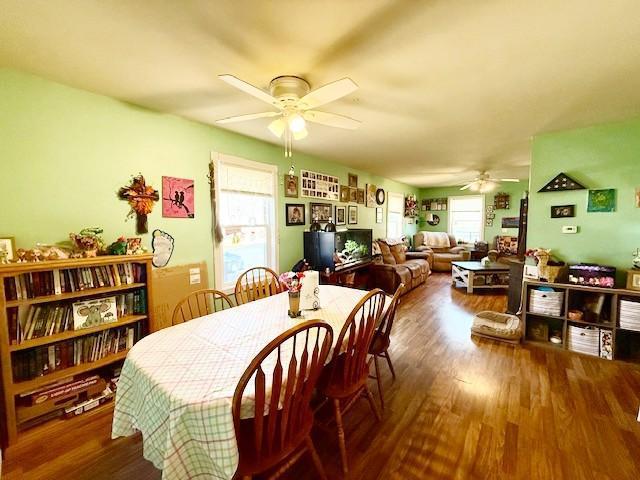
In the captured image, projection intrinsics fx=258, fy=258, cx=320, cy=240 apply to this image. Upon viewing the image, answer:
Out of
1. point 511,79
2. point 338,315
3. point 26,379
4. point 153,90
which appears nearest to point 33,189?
point 153,90

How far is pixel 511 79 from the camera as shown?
1.79 meters

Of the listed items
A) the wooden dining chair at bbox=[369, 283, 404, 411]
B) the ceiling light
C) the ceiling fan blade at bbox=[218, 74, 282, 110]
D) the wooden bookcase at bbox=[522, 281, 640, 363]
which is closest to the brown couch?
the wooden bookcase at bbox=[522, 281, 640, 363]

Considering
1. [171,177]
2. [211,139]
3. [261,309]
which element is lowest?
[261,309]

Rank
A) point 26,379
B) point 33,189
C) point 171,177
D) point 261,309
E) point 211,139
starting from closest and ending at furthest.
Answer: point 26,379, point 33,189, point 261,309, point 171,177, point 211,139

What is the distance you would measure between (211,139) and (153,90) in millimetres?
777

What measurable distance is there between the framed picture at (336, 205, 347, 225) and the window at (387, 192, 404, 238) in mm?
2059

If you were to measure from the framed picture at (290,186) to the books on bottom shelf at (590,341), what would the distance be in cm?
348

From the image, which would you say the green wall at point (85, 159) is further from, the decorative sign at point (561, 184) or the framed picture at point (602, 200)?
the framed picture at point (602, 200)

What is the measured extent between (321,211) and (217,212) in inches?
69.8

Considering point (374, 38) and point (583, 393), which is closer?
point (374, 38)

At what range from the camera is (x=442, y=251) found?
283 inches

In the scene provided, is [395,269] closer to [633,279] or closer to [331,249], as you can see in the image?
[331,249]

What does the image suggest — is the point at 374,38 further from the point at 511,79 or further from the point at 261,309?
the point at 261,309

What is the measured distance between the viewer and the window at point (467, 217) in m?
7.29
